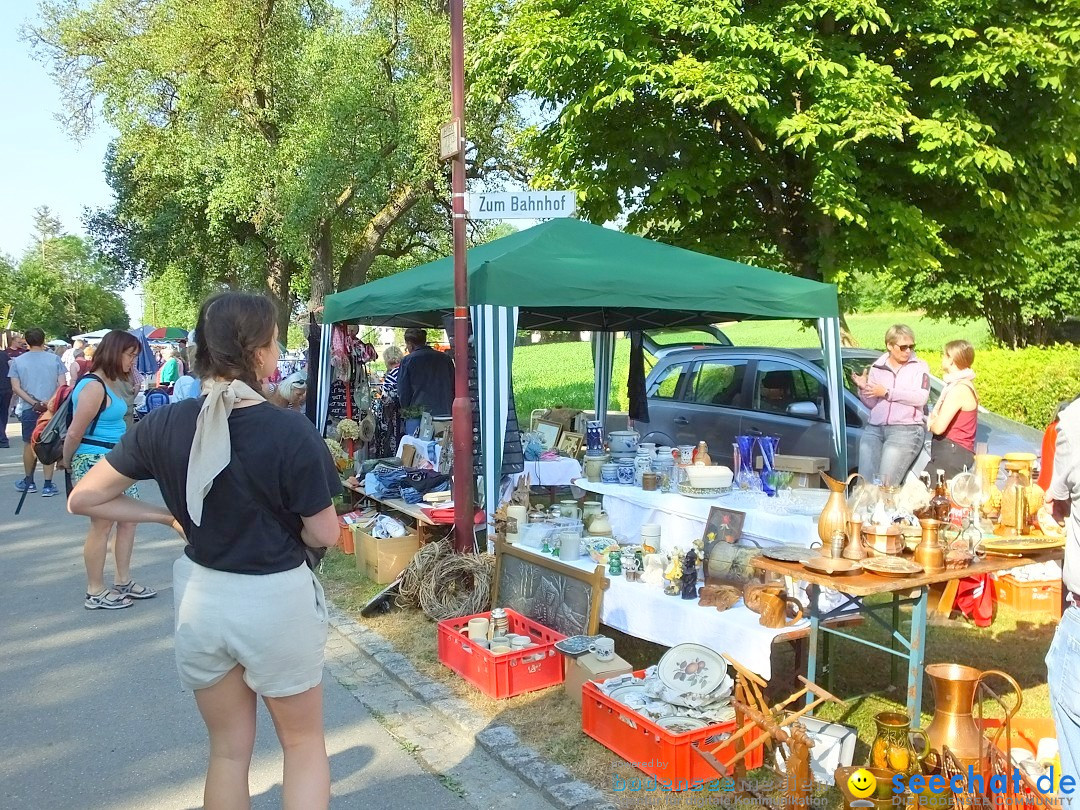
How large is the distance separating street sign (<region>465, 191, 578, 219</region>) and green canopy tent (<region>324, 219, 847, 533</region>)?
14.2 inches

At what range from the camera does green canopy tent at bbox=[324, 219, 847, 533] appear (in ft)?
18.7

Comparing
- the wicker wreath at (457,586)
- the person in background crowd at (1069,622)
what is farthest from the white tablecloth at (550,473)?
the person in background crowd at (1069,622)

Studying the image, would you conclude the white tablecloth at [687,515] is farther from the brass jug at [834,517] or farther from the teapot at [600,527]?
the brass jug at [834,517]

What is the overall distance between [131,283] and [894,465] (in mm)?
22773

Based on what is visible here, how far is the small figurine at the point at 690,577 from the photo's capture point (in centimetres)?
416

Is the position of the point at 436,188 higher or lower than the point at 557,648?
higher

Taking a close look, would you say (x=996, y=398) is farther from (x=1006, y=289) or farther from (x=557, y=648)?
(x=1006, y=289)

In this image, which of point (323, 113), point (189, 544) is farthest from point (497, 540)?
point (323, 113)

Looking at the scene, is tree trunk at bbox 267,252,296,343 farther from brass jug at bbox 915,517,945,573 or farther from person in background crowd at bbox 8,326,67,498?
brass jug at bbox 915,517,945,573

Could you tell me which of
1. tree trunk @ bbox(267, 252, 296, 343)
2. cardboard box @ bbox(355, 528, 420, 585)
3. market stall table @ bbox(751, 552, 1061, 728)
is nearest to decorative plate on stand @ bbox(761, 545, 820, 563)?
market stall table @ bbox(751, 552, 1061, 728)

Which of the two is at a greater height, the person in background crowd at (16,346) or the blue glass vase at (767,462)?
the person in background crowd at (16,346)

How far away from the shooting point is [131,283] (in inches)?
935

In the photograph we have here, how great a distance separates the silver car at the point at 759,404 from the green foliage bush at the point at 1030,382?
4763 mm

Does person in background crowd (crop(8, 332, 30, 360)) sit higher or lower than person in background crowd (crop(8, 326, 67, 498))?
higher
